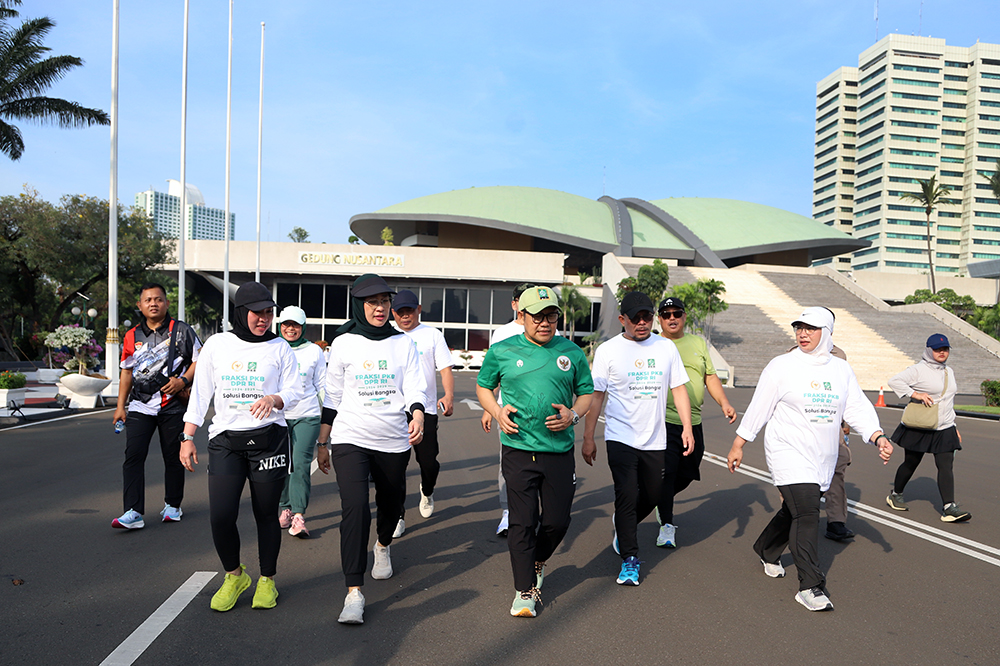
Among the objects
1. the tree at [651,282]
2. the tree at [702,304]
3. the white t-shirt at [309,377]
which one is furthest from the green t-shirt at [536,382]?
the tree at [651,282]

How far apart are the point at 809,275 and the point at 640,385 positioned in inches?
2406

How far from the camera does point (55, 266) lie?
1361 inches

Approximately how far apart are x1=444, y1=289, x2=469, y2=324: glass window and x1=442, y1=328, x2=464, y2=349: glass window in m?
0.72

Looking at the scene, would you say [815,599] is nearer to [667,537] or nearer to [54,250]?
[667,537]

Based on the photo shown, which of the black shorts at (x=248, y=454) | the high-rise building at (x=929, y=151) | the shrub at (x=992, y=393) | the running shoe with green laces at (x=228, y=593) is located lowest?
the shrub at (x=992, y=393)

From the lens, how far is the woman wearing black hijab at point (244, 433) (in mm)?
3906

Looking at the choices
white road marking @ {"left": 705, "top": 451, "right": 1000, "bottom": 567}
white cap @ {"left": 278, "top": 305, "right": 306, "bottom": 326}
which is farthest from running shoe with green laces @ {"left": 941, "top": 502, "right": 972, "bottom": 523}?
white cap @ {"left": 278, "top": 305, "right": 306, "bottom": 326}

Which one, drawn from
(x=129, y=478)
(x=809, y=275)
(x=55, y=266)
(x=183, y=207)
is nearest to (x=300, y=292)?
(x=55, y=266)

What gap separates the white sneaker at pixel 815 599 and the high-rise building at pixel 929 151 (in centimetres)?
13145

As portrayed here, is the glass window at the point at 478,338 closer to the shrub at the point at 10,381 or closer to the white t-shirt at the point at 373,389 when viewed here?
the shrub at the point at 10,381

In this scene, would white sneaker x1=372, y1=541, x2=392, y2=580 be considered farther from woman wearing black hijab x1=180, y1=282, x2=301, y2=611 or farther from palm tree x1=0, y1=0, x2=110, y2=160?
palm tree x1=0, y1=0, x2=110, y2=160

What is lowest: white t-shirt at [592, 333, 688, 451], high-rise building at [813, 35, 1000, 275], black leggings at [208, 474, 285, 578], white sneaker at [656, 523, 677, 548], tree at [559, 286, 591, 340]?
white sneaker at [656, 523, 677, 548]

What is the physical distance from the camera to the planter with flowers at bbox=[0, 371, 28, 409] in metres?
14.2

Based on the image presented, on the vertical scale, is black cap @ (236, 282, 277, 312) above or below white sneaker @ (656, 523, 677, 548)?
above
